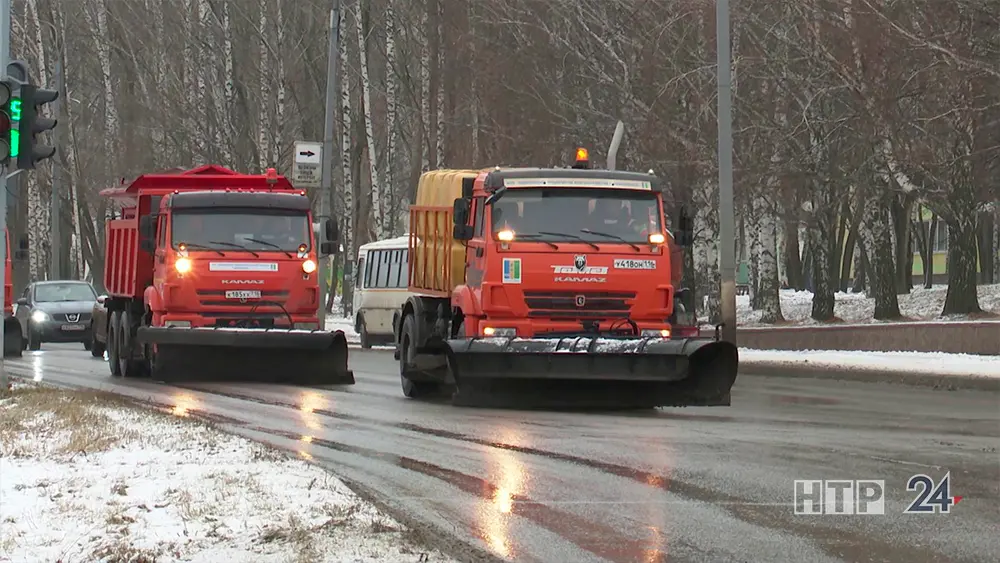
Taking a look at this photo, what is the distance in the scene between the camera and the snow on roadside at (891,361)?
24.1 meters

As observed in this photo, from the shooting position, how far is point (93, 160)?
63.5 m

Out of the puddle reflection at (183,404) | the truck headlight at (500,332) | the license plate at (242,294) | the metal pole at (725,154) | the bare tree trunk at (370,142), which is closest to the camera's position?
the puddle reflection at (183,404)

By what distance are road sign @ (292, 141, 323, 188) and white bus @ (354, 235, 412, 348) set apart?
10.5ft

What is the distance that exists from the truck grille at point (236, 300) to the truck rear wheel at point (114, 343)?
3.11 m

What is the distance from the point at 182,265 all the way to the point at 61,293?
1623 centimetres

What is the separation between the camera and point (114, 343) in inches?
1016

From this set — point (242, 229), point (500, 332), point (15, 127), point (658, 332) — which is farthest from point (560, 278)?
point (242, 229)

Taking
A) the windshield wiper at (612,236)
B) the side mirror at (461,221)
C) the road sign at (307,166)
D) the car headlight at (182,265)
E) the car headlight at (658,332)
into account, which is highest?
the road sign at (307,166)

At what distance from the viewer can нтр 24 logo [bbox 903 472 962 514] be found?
1015 centimetres

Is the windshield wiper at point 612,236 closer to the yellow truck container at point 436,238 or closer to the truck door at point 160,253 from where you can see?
the yellow truck container at point 436,238

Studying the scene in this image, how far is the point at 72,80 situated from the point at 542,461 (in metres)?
55.8

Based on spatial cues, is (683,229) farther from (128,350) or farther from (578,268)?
(128,350)

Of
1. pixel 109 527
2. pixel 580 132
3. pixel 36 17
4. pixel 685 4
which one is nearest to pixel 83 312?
pixel 580 132

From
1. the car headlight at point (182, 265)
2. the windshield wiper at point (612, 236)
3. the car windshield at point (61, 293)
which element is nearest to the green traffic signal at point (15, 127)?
the car headlight at point (182, 265)
